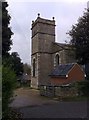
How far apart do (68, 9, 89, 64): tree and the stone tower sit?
27.0 m

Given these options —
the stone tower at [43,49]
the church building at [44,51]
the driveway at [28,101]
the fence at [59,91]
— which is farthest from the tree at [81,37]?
the stone tower at [43,49]

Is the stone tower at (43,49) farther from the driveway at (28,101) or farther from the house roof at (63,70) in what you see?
the driveway at (28,101)

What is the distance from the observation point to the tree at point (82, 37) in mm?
27906

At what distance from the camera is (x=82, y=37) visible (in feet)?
92.6

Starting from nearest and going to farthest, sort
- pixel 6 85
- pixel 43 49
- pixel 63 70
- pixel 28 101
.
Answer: pixel 6 85
pixel 28 101
pixel 63 70
pixel 43 49

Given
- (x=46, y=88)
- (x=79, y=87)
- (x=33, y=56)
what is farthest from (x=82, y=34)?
(x=33, y=56)

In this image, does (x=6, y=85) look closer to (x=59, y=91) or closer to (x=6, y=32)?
(x=6, y=32)

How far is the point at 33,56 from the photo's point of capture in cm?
6047

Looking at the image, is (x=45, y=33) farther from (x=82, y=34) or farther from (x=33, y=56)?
(x=82, y=34)

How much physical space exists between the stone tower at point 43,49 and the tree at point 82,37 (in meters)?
27.0

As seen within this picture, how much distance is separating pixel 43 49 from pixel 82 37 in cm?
2881

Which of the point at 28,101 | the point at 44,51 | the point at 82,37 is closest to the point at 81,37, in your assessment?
the point at 82,37

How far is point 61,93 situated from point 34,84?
30067mm

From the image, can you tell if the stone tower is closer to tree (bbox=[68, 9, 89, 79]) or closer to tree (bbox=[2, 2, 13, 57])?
tree (bbox=[68, 9, 89, 79])
